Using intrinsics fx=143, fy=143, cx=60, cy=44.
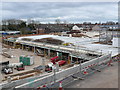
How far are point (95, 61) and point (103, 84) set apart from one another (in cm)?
321

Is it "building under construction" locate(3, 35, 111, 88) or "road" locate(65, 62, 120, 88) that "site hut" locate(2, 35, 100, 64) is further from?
"road" locate(65, 62, 120, 88)

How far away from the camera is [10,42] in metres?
31.3

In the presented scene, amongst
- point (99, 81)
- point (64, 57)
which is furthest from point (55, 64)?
point (99, 81)

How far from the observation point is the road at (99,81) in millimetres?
5027

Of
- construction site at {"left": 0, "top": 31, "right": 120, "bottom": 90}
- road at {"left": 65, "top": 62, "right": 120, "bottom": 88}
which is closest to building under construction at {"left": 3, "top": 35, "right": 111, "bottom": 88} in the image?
construction site at {"left": 0, "top": 31, "right": 120, "bottom": 90}

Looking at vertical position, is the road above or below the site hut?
above

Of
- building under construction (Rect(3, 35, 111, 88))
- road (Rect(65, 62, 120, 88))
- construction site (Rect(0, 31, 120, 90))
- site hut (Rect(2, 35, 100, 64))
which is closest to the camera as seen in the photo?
road (Rect(65, 62, 120, 88))

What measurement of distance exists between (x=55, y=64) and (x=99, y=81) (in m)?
7.47

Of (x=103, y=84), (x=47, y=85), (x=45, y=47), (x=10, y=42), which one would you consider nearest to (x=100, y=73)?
(x=103, y=84)

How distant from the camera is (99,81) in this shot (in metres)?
5.41

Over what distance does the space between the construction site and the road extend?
167mm

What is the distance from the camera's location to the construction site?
570cm

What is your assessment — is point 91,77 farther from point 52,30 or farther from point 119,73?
point 52,30

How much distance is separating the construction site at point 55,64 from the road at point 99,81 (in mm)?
167
